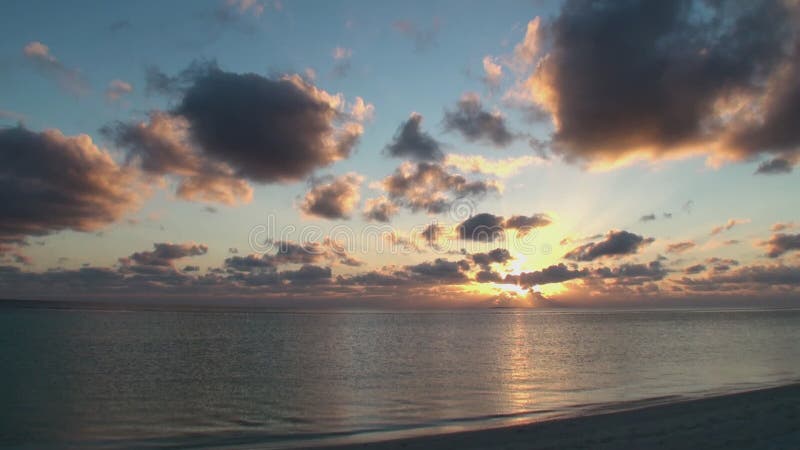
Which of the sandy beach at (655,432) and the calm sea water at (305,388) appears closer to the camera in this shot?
the sandy beach at (655,432)

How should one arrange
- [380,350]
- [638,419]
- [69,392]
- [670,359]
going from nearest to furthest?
[638,419] < [69,392] < [670,359] < [380,350]

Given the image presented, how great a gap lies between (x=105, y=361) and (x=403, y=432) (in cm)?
3643

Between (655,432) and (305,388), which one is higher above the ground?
(655,432)

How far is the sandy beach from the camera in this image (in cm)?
1672

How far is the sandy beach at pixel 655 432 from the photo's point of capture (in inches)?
658

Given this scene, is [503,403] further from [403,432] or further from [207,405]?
[207,405]

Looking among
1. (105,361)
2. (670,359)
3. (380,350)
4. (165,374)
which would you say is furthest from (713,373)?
(105,361)

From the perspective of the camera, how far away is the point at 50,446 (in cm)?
1975

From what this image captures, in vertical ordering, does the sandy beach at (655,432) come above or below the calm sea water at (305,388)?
above

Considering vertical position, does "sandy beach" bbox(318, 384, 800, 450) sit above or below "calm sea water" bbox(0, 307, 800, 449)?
above

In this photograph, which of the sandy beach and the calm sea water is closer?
the sandy beach

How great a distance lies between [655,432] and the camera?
1855 centimetres

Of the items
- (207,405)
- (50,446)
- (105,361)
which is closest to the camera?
(50,446)

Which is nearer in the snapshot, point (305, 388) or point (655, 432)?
point (655, 432)
